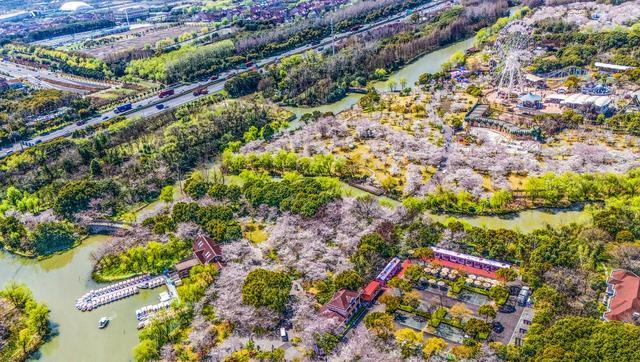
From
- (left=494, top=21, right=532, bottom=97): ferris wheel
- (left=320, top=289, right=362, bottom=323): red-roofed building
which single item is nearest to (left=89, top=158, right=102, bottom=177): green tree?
(left=320, top=289, right=362, bottom=323): red-roofed building

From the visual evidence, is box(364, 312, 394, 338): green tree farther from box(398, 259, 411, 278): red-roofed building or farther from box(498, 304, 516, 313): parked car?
box(498, 304, 516, 313): parked car

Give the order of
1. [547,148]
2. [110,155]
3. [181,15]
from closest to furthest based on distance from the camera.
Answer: [547,148]
[110,155]
[181,15]

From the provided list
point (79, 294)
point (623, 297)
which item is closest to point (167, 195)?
point (79, 294)

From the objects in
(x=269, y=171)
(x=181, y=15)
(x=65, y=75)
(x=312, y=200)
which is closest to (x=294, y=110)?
(x=269, y=171)

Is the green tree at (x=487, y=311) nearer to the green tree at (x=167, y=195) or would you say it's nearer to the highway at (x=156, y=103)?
the green tree at (x=167, y=195)

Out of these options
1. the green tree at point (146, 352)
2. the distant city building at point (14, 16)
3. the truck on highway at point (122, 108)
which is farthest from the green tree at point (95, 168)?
the distant city building at point (14, 16)

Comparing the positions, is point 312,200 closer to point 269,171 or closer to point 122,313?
point 269,171

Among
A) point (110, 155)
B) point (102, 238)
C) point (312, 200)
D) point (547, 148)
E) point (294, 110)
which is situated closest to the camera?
point (312, 200)

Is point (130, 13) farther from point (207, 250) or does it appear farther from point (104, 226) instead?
point (207, 250)
